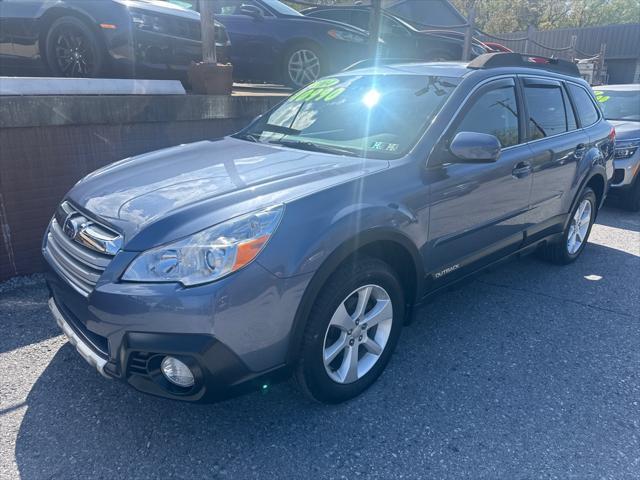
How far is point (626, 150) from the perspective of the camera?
6.91m

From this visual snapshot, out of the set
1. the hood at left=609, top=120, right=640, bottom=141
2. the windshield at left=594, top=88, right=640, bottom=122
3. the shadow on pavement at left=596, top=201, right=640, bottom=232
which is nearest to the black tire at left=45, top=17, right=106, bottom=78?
the shadow on pavement at left=596, top=201, right=640, bottom=232

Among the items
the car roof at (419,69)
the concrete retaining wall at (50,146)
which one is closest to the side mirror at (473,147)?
the car roof at (419,69)

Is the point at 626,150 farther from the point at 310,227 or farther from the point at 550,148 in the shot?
the point at 310,227

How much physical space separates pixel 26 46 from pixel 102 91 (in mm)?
1269

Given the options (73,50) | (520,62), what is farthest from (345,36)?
(520,62)

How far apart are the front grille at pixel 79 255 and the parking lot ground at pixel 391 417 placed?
725 mm

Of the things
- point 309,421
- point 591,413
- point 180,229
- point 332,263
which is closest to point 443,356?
point 591,413

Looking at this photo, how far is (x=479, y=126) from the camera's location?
326cm

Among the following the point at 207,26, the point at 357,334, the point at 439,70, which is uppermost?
the point at 207,26

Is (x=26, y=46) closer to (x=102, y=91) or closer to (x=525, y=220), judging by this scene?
(x=102, y=91)

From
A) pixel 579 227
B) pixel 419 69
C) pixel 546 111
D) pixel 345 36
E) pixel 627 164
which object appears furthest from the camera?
pixel 345 36

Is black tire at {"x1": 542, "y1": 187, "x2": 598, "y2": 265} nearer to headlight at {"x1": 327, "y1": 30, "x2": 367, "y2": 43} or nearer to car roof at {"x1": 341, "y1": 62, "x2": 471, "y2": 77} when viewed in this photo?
car roof at {"x1": 341, "y1": 62, "x2": 471, "y2": 77}

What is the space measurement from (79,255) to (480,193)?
2.35 meters

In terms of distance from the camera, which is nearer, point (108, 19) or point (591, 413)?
point (591, 413)
